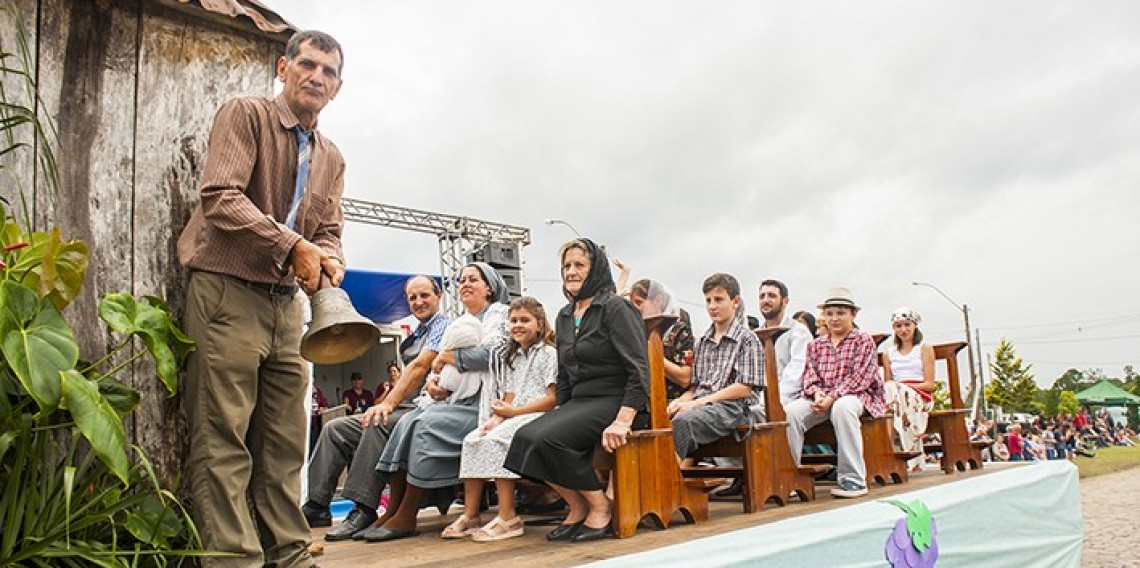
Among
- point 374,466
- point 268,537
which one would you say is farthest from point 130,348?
point 374,466

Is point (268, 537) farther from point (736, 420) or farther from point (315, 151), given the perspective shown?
point (736, 420)

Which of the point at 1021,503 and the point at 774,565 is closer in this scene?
the point at 774,565


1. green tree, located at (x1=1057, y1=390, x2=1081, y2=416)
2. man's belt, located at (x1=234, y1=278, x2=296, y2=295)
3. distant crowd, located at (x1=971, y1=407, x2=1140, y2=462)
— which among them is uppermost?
man's belt, located at (x1=234, y1=278, x2=296, y2=295)

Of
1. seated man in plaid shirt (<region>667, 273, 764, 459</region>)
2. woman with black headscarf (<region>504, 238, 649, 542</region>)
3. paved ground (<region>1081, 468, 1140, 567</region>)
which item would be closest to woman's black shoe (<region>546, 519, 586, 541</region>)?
woman with black headscarf (<region>504, 238, 649, 542</region>)

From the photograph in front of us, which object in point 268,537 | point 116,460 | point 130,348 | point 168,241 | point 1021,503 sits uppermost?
point 168,241

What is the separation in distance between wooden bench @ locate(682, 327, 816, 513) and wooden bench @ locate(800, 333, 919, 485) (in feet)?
1.56

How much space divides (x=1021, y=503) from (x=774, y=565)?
2.43 metres

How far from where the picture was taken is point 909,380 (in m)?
6.10

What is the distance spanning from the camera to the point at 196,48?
252 cm

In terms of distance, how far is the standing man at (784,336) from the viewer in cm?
571

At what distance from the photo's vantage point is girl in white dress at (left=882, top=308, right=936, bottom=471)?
5.65 metres

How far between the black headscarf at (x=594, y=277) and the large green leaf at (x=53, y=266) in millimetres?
2288

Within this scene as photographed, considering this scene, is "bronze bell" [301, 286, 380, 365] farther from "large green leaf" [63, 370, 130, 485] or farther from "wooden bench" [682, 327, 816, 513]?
"wooden bench" [682, 327, 816, 513]

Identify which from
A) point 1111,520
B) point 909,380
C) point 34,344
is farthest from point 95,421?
point 1111,520
